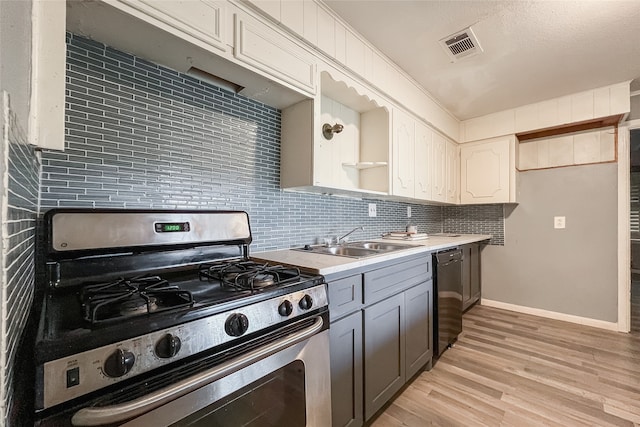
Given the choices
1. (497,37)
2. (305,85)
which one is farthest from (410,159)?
(305,85)

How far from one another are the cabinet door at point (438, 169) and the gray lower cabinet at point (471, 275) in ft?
1.93

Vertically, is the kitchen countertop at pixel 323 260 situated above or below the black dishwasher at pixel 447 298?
above

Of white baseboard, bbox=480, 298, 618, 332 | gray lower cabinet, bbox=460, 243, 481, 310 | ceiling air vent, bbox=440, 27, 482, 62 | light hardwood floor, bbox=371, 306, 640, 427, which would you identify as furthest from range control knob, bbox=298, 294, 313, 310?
white baseboard, bbox=480, 298, 618, 332

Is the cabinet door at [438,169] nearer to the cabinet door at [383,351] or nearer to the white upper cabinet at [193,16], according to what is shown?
the cabinet door at [383,351]

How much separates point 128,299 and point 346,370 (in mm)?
948

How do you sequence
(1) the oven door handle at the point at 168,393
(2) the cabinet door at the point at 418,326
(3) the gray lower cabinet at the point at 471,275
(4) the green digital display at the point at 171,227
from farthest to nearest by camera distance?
1. (3) the gray lower cabinet at the point at 471,275
2. (2) the cabinet door at the point at 418,326
3. (4) the green digital display at the point at 171,227
4. (1) the oven door handle at the point at 168,393

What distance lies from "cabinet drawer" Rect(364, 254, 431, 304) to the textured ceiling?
1478 millimetres

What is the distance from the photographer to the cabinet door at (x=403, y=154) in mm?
2186

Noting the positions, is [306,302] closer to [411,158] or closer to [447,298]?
[447,298]

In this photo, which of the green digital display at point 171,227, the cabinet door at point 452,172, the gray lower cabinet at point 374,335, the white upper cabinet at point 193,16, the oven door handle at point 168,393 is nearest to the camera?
the oven door handle at point 168,393

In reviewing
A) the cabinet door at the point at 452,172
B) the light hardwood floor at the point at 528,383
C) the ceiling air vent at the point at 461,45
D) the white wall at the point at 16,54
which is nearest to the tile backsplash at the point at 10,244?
the white wall at the point at 16,54

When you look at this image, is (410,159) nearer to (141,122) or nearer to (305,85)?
(305,85)

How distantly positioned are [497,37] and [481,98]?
0.99 m

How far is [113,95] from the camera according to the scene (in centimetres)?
110
